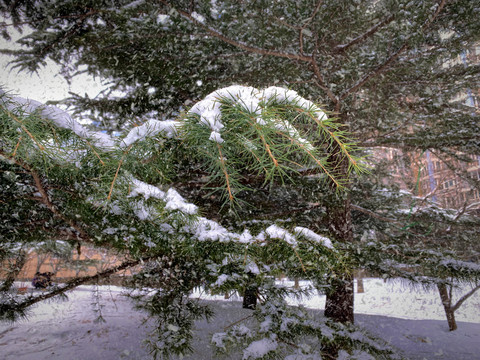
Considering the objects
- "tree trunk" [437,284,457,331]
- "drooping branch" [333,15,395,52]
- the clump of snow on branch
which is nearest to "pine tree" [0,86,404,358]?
the clump of snow on branch

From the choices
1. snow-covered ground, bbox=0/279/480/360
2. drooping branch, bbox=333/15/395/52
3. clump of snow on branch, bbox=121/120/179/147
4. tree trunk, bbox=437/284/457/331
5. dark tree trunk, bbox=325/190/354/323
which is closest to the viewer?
clump of snow on branch, bbox=121/120/179/147

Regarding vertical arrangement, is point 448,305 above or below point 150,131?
below

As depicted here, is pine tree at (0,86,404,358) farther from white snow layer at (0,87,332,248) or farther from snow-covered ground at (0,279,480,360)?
snow-covered ground at (0,279,480,360)

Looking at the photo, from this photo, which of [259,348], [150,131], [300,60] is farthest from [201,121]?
[300,60]

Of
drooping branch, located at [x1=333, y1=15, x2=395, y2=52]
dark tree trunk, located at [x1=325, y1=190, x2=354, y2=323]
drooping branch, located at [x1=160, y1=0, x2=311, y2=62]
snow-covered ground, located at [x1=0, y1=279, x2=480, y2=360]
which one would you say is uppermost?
drooping branch, located at [x1=333, y1=15, x2=395, y2=52]

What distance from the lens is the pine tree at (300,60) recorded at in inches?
153

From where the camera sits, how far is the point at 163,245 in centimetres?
183

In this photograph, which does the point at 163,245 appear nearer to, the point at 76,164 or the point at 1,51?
the point at 76,164

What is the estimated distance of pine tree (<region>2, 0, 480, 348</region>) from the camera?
153 inches

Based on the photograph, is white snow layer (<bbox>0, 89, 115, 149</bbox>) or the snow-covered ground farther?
the snow-covered ground

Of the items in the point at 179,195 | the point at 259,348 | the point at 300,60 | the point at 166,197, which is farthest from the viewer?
Result: the point at 300,60

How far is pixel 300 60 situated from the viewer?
4.66m

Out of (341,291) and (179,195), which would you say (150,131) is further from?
(341,291)

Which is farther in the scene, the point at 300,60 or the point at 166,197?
the point at 300,60
